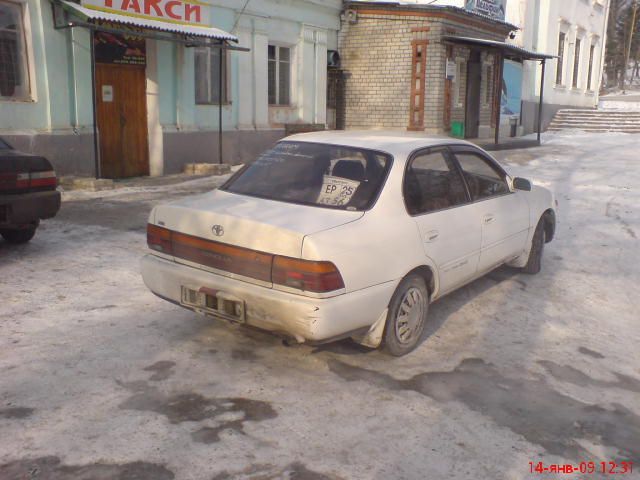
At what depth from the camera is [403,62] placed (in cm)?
1850

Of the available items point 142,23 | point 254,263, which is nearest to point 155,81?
point 142,23

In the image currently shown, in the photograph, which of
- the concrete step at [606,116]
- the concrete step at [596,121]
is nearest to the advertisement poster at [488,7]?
the concrete step at [596,121]

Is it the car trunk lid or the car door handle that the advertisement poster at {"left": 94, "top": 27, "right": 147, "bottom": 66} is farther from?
the car door handle

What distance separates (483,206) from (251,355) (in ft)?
7.30

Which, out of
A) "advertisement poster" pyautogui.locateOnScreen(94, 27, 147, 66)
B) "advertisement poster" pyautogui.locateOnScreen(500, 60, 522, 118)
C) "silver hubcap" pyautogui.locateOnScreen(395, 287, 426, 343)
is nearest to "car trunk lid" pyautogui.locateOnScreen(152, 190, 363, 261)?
"silver hubcap" pyautogui.locateOnScreen(395, 287, 426, 343)

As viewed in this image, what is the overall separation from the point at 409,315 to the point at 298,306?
101cm

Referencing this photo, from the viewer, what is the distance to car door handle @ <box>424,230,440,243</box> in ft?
13.9

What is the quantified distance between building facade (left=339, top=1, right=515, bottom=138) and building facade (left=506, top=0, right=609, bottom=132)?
5.58m

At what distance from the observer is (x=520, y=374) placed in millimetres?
4043

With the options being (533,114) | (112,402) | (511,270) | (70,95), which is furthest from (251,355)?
(533,114)

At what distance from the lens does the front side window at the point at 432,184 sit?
4297mm

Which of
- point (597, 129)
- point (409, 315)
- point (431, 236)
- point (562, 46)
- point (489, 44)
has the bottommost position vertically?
point (409, 315)

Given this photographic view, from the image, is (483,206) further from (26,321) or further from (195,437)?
(26,321)

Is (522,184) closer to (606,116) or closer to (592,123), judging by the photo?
(592,123)
